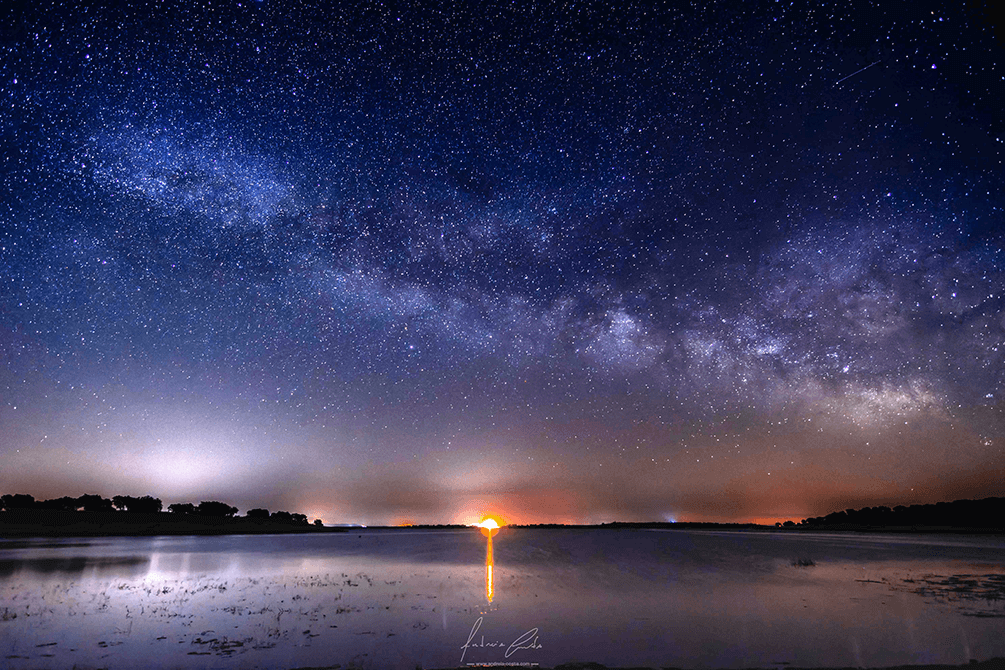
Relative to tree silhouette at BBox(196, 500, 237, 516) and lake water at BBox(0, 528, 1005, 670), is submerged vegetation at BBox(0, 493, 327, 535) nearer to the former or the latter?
tree silhouette at BBox(196, 500, 237, 516)

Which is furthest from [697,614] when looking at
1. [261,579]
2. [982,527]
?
[982,527]

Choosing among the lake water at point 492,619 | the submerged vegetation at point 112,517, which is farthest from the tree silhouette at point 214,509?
the lake water at point 492,619

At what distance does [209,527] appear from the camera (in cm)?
12862

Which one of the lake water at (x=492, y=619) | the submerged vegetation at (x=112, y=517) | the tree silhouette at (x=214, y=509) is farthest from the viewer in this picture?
the tree silhouette at (x=214, y=509)

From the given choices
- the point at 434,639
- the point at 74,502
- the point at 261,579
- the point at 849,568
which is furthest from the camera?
the point at 74,502

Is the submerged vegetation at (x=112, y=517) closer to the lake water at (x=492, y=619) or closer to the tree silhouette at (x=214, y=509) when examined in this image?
the tree silhouette at (x=214, y=509)

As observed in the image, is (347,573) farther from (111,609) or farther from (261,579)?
(111,609)

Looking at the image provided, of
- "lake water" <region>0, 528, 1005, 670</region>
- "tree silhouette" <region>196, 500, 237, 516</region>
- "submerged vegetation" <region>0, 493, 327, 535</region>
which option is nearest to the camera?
"lake water" <region>0, 528, 1005, 670</region>

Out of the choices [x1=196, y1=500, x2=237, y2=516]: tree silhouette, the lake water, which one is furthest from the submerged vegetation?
the lake water

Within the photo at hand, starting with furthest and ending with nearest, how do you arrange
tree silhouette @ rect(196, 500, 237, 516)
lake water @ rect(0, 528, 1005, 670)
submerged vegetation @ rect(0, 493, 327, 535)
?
tree silhouette @ rect(196, 500, 237, 516) < submerged vegetation @ rect(0, 493, 327, 535) < lake water @ rect(0, 528, 1005, 670)

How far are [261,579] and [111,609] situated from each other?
10.7m

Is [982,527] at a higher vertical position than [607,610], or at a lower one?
lower

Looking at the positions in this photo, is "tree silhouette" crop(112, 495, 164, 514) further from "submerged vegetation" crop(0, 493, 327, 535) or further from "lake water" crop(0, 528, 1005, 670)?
"lake water" crop(0, 528, 1005, 670)

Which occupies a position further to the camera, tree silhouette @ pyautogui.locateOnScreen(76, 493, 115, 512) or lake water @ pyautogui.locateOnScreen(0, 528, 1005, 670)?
tree silhouette @ pyautogui.locateOnScreen(76, 493, 115, 512)
